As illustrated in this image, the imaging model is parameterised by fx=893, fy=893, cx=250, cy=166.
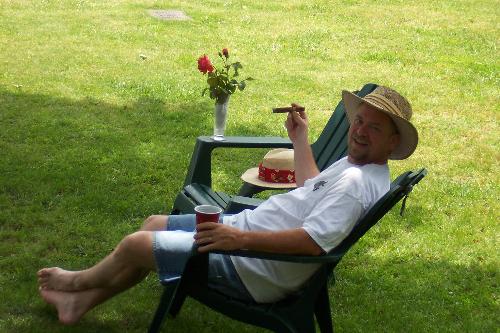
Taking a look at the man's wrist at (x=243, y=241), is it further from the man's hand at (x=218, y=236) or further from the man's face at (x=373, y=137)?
the man's face at (x=373, y=137)

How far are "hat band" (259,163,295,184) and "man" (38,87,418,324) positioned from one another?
1.10 m

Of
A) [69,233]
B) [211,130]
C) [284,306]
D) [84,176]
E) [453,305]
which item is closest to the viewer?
[284,306]

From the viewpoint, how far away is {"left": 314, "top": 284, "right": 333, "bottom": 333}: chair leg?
3.70 metres

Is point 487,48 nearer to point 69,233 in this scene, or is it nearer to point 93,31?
point 93,31

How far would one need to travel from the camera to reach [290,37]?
11070 mm

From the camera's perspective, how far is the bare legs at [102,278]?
11.7ft

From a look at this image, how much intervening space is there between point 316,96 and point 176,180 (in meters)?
2.84

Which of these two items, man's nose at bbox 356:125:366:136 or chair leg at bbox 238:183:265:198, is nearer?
man's nose at bbox 356:125:366:136

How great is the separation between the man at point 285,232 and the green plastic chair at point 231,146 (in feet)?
2.21

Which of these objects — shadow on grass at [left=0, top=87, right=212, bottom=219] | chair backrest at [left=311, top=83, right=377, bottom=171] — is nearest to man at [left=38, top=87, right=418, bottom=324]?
chair backrest at [left=311, top=83, right=377, bottom=171]

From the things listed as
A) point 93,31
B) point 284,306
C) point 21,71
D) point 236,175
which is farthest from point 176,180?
point 93,31

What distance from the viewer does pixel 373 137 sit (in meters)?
3.51

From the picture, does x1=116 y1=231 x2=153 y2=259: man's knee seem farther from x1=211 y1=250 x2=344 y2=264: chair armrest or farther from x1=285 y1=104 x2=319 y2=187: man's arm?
x1=285 y1=104 x2=319 y2=187: man's arm

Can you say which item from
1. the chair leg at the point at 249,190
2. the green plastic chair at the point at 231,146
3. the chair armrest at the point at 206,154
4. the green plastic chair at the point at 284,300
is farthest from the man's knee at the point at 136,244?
the chair leg at the point at 249,190
